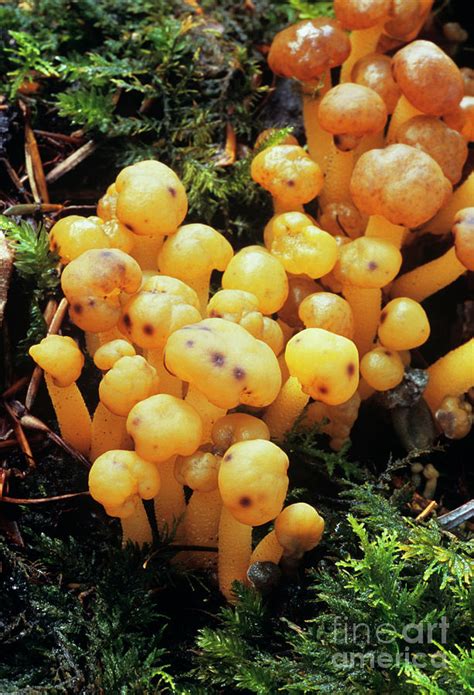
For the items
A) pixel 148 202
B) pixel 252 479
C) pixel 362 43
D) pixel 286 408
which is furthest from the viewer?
pixel 362 43

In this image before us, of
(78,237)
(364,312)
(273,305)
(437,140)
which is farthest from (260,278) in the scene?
(437,140)

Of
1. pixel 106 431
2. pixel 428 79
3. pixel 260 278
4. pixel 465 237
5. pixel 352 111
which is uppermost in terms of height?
pixel 428 79

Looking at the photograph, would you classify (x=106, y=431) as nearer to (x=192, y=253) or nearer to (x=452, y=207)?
(x=192, y=253)

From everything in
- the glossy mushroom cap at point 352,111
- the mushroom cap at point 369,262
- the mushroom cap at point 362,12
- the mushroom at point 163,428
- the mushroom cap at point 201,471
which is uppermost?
the mushroom cap at point 362,12

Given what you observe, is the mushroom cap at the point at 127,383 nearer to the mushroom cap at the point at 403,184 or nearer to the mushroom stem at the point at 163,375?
the mushroom stem at the point at 163,375

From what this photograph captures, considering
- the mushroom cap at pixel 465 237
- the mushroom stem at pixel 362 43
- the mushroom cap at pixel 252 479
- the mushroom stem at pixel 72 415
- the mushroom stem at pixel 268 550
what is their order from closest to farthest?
the mushroom cap at pixel 252 479 → the mushroom stem at pixel 268 550 → the mushroom stem at pixel 72 415 → the mushroom cap at pixel 465 237 → the mushroom stem at pixel 362 43

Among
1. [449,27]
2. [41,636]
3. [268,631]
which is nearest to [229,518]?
[268,631]

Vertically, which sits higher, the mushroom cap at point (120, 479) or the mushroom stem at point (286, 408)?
the mushroom cap at point (120, 479)

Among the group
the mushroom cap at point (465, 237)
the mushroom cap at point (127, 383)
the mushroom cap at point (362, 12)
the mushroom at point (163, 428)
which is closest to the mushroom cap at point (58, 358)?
the mushroom cap at point (127, 383)
